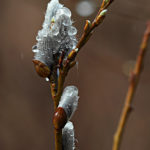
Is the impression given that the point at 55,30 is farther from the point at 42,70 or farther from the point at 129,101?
the point at 129,101

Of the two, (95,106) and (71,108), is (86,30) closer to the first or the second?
(71,108)

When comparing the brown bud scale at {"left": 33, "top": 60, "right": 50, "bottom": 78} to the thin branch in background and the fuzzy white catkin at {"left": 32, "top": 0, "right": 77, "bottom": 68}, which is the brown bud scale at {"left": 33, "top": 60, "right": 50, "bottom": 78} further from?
the thin branch in background

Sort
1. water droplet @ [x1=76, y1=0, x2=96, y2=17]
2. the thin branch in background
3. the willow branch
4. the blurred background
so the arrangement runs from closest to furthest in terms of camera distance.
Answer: the willow branch
the thin branch in background
water droplet @ [x1=76, y1=0, x2=96, y2=17]
the blurred background

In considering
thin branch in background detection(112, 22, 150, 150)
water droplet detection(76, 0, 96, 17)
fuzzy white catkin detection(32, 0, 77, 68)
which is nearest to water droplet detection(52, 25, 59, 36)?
fuzzy white catkin detection(32, 0, 77, 68)

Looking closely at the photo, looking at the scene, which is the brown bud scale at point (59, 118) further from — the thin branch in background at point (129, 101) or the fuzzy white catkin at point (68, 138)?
the thin branch in background at point (129, 101)

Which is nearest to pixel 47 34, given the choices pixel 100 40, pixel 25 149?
pixel 100 40

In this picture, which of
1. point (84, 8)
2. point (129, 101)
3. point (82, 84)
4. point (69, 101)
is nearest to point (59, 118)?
point (69, 101)

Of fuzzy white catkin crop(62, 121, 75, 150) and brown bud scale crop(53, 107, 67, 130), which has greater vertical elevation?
brown bud scale crop(53, 107, 67, 130)

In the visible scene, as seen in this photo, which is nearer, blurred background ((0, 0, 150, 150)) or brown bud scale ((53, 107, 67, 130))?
brown bud scale ((53, 107, 67, 130))
